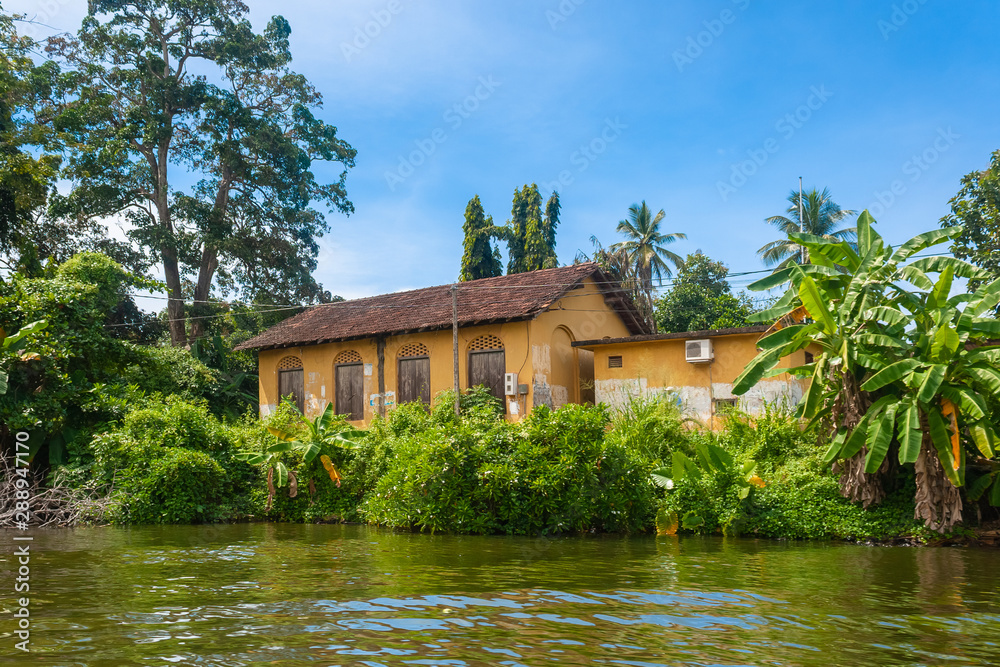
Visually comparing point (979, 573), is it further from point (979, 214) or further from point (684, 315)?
point (684, 315)

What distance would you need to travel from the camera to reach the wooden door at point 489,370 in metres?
20.2

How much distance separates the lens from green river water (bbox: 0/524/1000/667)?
5.08 m

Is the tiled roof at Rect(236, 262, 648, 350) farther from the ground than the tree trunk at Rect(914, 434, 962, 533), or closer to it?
farther from the ground

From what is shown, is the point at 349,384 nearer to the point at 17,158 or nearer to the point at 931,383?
the point at 17,158

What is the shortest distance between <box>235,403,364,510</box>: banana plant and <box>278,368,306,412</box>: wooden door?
762 cm

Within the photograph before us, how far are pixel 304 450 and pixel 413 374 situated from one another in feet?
20.6

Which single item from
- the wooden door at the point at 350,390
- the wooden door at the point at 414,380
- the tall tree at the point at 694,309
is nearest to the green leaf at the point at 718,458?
the wooden door at the point at 414,380

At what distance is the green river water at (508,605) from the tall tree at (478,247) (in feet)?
77.9

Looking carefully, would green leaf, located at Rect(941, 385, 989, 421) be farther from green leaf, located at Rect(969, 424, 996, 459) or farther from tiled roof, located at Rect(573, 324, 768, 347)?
tiled roof, located at Rect(573, 324, 768, 347)

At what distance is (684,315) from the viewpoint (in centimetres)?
3180

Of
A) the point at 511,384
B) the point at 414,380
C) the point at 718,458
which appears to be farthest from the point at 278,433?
the point at 718,458

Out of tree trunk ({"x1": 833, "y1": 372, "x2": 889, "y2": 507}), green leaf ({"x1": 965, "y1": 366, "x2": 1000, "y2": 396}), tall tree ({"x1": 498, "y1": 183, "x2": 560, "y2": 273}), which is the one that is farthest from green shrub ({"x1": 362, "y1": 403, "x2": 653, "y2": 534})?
tall tree ({"x1": 498, "y1": 183, "x2": 560, "y2": 273})

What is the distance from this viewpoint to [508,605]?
22.0ft

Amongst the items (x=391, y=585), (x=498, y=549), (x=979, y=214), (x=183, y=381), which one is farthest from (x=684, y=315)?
(x=391, y=585)
